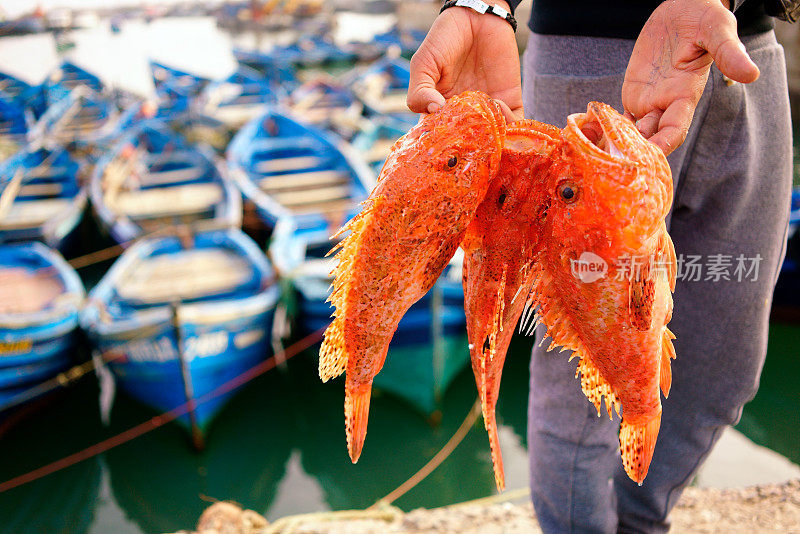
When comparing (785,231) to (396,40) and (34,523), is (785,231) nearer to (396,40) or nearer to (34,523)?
(34,523)

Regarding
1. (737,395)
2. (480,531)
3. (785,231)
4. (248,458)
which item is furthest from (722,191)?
(248,458)

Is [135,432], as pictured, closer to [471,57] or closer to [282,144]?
[282,144]

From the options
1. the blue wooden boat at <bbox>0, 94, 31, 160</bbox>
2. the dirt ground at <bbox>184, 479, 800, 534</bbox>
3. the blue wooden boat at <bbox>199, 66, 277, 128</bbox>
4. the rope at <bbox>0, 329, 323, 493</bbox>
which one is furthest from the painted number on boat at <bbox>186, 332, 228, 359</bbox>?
the blue wooden boat at <bbox>199, 66, 277, 128</bbox>

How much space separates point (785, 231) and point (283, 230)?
6.31m

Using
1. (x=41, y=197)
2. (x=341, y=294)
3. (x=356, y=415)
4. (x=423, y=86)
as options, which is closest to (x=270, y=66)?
(x=41, y=197)

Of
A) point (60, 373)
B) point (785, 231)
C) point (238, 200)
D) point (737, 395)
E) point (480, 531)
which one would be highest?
point (785, 231)

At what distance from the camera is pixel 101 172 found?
982cm

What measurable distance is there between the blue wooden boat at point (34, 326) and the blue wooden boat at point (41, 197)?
5.66 ft

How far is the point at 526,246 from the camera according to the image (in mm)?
1344

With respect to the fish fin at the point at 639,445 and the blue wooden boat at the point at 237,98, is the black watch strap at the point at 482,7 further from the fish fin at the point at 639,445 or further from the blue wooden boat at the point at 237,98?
the blue wooden boat at the point at 237,98

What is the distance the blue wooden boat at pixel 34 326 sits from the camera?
19.7 feet

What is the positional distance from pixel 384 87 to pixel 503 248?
16.0 m

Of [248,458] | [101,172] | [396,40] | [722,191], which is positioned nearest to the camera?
[722,191]

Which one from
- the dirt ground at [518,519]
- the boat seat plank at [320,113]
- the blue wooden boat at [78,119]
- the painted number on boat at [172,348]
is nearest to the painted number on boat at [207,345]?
the painted number on boat at [172,348]
